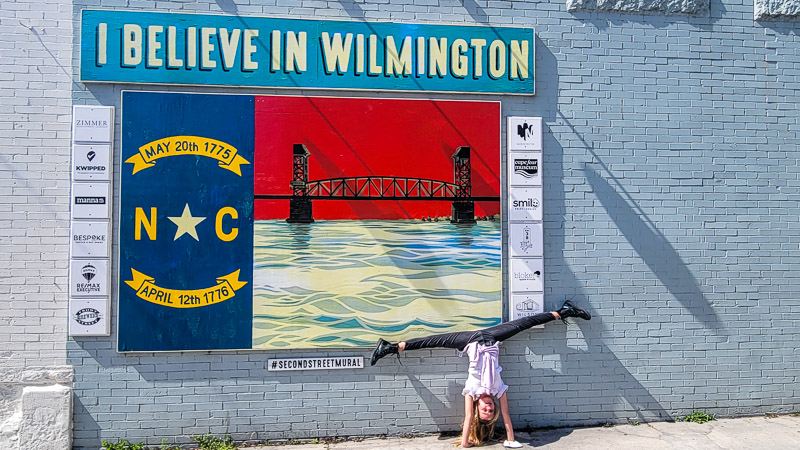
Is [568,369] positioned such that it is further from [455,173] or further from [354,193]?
[354,193]

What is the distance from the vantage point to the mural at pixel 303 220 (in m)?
5.88

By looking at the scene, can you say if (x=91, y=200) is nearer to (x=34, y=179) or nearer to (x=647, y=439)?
(x=34, y=179)

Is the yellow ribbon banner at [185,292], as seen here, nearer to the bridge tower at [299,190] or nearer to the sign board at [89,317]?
the sign board at [89,317]

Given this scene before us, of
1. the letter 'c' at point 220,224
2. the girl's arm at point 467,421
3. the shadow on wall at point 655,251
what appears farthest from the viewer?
the shadow on wall at point 655,251

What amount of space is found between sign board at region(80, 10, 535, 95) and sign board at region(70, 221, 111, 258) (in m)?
1.52

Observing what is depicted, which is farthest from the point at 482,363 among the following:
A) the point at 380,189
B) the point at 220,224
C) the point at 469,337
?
the point at 220,224

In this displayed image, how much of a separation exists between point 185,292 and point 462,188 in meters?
3.17

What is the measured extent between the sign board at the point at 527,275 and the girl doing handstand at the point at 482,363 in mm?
319

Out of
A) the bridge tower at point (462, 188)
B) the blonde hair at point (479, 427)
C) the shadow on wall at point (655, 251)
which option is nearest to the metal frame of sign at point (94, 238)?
the bridge tower at point (462, 188)

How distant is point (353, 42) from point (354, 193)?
1.65 metres

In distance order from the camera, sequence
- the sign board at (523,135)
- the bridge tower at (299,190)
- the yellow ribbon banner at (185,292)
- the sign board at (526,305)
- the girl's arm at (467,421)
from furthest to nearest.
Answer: the sign board at (523,135), the sign board at (526,305), the bridge tower at (299,190), the yellow ribbon banner at (185,292), the girl's arm at (467,421)

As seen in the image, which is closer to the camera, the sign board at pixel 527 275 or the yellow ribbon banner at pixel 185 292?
the yellow ribbon banner at pixel 185 292

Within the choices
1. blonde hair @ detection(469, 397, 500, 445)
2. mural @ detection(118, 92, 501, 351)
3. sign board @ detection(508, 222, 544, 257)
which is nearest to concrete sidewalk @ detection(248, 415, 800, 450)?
blonde hair @ detection(469, 397, 500, 445)

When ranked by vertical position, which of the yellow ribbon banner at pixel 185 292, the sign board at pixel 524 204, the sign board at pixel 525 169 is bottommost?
the yellow ribbon banner at pixel 185 292
